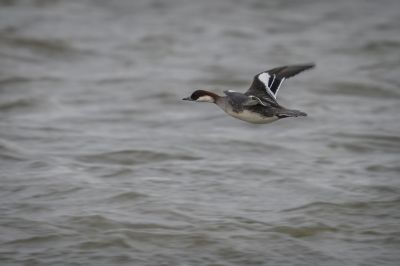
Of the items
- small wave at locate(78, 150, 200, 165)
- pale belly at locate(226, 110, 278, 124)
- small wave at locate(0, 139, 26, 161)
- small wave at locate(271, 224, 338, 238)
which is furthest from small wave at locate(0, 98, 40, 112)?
small wave at locate(271, 224, 338, 238)

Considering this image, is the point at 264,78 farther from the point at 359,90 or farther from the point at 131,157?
the point at 359,90

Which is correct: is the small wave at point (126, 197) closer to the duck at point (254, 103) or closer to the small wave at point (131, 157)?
the small wave at point (131, 157)

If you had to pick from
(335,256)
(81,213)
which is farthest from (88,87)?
(335,256)

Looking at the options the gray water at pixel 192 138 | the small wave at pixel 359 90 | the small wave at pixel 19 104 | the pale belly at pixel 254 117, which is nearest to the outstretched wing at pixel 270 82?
the pale belly at pixel 254 117

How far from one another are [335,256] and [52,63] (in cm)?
929

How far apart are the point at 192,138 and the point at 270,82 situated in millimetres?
2915

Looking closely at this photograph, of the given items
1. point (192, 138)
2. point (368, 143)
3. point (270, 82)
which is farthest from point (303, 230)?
point (192, 138)

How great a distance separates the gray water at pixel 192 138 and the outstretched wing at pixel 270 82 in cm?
136

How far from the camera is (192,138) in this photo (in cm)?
1330

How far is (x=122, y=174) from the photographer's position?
1171 cm

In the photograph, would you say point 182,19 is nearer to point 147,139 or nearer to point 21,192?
point 147,139

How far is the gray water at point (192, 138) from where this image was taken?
9531 mm

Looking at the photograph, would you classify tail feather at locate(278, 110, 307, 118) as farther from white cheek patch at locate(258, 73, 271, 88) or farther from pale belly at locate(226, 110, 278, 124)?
white cheek patch at locate(258, 73, 271, 88)

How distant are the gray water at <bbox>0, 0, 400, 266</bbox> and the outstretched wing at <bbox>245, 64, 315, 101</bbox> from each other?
1364mm
